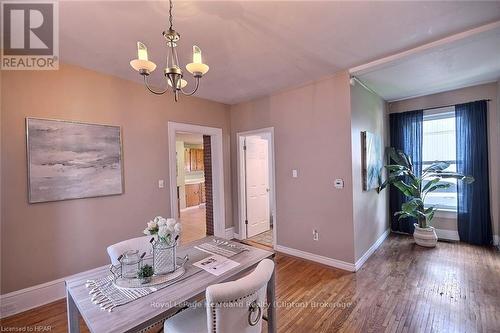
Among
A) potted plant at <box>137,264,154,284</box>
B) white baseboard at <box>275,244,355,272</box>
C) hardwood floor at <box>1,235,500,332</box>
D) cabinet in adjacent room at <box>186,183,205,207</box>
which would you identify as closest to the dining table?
potted plant at <box>137,264,154,284</box>

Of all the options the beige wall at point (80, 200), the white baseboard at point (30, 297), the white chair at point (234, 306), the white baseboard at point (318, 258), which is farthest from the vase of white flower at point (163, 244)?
the white baseboard at point (318, 258)

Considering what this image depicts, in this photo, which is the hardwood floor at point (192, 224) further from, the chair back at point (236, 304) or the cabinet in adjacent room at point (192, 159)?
the chair back at point (236, 304)

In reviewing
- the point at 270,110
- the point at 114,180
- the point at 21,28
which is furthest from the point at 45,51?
the point at 270,110

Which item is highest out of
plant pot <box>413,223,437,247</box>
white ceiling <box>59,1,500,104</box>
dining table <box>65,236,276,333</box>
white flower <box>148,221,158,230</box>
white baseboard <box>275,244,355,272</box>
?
white ceiling <box>59,1,500,104</box>

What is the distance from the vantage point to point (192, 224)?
549 centimetres

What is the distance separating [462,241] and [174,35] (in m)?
5.17

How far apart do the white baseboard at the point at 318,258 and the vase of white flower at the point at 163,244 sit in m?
2.37

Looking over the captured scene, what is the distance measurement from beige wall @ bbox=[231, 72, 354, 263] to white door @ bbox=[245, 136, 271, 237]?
73 cm

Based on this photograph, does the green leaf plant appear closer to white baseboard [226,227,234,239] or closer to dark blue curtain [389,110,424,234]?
dark blue curtain [389,110,424,234]

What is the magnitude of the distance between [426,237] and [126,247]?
432 centimetres

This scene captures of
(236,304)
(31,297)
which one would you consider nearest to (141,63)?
(236,304)

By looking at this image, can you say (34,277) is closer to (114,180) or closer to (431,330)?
(114,180)

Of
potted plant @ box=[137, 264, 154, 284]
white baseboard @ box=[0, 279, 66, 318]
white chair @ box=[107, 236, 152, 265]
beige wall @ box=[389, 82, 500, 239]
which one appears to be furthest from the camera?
beige wall @ box=[389, 82, 500, 239]

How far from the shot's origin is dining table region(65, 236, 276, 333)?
1.00 m
